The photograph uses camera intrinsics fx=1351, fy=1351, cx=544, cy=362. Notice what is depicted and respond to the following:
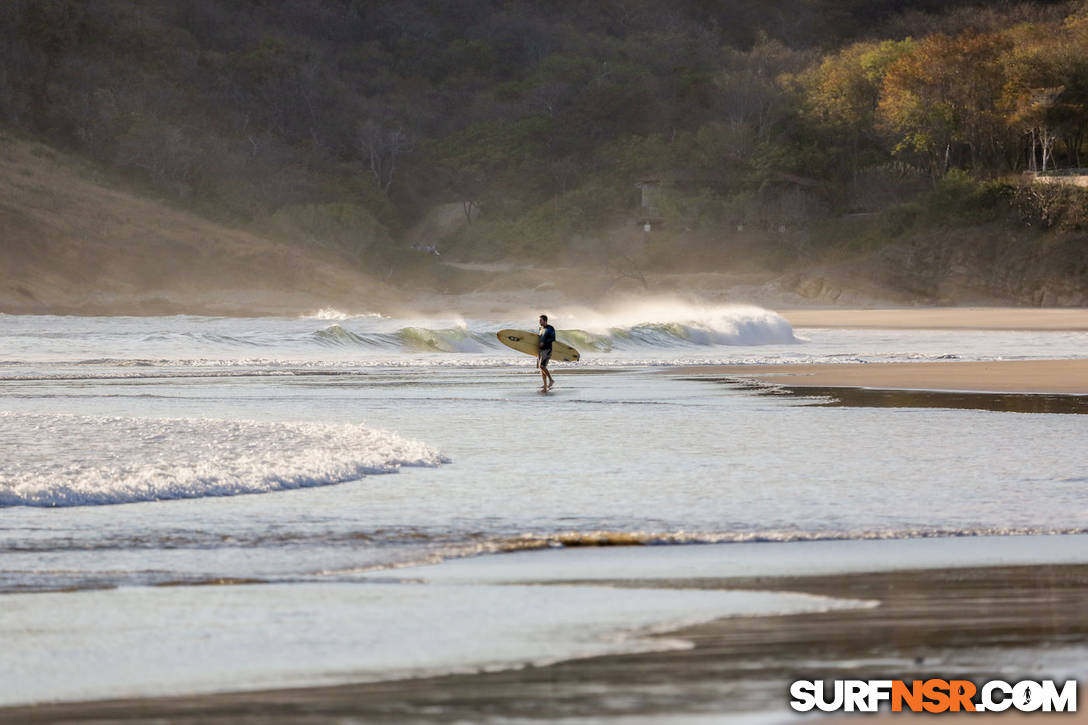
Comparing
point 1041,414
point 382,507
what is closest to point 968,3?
point 1041,414

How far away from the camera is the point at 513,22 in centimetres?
11612

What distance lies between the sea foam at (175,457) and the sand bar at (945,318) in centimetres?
4047

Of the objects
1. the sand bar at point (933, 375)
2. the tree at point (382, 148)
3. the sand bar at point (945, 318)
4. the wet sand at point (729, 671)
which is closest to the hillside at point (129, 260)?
the tree at point (382, 148)

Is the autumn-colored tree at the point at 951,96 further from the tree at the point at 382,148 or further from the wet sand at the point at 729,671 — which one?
the wet sand at the point at 729,671

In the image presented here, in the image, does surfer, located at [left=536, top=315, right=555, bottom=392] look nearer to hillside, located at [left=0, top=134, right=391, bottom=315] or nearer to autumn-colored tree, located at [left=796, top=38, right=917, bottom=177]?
hillside, located at [left=0, top=134, right=391, bottom=315]

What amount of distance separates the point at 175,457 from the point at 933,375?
17.0m

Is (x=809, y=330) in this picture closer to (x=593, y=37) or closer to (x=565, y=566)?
(x=565, y=566)

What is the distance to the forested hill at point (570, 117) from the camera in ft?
240

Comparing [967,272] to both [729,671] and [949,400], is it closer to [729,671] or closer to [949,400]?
[949,400]

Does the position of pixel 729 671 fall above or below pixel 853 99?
below

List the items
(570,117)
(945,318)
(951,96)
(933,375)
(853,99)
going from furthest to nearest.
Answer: (570,117)
(853,99)
(951,96)
(945,318)
(933,375)

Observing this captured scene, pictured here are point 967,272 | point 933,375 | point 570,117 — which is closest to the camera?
point 933,375

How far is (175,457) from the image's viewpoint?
11711 millimetres

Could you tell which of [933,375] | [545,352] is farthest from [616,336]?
[545,352]
